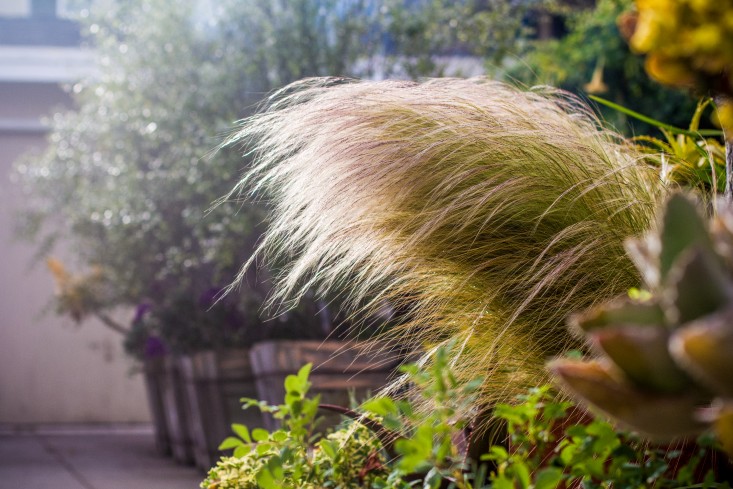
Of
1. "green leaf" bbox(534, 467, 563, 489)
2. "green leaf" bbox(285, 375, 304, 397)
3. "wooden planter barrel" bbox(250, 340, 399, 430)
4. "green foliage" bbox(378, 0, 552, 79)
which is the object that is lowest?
"wooden planter barrel" bbox(250, 340, 399, 430)

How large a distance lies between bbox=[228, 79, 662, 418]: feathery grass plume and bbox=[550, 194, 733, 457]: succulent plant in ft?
1.69

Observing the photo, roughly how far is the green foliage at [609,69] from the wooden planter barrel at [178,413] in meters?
1.84

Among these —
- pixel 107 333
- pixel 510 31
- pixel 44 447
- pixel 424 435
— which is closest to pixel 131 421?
pixel 107 333

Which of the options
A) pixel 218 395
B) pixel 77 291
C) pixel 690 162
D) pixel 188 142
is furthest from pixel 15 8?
pixel 690 162

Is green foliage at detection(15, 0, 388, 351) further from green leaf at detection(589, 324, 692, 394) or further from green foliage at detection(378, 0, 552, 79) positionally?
green leaf at detection(589, 324, 692, 394)

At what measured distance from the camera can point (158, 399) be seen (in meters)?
3.93

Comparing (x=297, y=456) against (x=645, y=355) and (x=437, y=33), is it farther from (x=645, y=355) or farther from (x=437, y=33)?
(x=437, y=33)

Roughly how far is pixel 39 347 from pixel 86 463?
2.42 meters

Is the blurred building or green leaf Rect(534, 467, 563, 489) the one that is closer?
green leaf Rect(534, 467, 563, 489)

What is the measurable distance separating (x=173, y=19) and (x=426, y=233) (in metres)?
2.50

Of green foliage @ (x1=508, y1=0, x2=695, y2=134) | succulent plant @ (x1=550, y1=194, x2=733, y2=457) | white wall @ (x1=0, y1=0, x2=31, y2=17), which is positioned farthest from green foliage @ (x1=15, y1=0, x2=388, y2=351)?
white wall @ (x1=0, y1=0, x2=31, y2=17)

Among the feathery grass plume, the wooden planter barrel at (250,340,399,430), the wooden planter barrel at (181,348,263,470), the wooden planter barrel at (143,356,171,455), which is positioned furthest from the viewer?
the wooden planter barrel at (143,356,171,455)

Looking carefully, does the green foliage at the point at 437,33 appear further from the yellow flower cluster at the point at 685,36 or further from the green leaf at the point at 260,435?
the yellow flower cluster at the point at 685,36

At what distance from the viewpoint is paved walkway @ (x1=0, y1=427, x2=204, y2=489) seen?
9.19 feet
